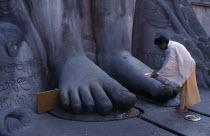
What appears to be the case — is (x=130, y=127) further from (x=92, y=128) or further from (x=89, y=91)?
(x=89, y=91)

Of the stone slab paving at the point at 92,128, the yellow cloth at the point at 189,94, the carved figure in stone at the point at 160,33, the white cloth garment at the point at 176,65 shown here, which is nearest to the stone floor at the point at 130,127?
the stone slab paving at the point at 92,128

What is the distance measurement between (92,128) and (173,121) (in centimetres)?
49

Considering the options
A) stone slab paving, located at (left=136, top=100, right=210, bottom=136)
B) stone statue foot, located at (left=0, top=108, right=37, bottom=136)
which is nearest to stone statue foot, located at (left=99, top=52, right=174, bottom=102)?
stone slab paving, located at (left=136, top=100, right=210, bottom=136)

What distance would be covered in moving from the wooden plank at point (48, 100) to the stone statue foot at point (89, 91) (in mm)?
62

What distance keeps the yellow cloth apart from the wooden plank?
0.82 m

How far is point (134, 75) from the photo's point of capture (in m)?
1.93

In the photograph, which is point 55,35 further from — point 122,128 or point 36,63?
point 122,128

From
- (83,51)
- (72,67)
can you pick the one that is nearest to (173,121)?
(72,67)

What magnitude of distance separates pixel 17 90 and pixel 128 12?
1223 millimetres

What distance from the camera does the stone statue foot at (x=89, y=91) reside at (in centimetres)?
147

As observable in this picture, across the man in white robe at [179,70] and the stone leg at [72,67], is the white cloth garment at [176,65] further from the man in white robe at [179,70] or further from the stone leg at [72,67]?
the stone leg at [72,67]

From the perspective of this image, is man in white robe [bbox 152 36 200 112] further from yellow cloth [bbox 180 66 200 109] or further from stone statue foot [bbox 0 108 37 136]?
stone statue foot [bbox 0 108 37 136]

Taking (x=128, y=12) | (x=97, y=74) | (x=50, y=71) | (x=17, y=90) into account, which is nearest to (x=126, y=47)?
(x=128, y=12)

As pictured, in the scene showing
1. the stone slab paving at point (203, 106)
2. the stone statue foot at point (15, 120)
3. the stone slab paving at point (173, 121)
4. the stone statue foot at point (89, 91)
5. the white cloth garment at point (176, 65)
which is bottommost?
the stone slab paving at point (203, 106)
